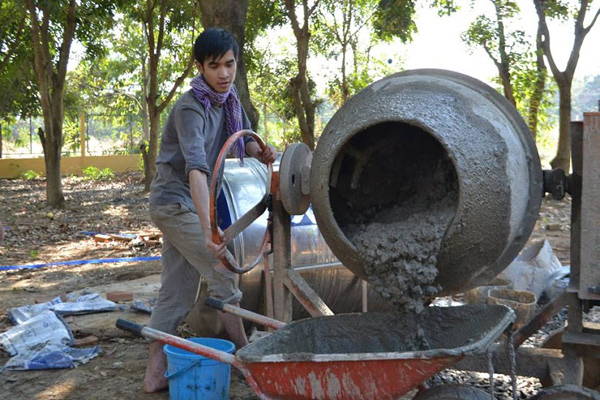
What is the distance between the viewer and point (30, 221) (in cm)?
1162

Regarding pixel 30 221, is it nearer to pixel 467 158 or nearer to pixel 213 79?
pixel 213 79

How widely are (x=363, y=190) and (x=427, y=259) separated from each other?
646mm

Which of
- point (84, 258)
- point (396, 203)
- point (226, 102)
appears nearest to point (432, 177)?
point (396, 203)

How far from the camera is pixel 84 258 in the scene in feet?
27.9

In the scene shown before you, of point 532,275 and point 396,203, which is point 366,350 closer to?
point 396,203

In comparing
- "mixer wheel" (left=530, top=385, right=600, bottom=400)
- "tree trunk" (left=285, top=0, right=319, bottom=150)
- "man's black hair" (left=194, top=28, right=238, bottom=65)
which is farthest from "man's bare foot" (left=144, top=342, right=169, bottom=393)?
"tree trunk" (left=285, top=0, right=319, bottom=150)

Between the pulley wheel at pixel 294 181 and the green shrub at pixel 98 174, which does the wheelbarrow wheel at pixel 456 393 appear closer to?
the pulley wheel at pixel 294 181

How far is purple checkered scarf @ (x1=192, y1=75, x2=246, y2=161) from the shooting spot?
11.7 feet

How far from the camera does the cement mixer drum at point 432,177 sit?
2.87m

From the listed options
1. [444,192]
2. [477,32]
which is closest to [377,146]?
[444,192]

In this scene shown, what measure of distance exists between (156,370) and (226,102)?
1549mm

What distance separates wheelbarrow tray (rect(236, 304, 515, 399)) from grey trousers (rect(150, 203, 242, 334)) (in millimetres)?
666

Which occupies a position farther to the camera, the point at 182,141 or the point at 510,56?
the point at 510,56

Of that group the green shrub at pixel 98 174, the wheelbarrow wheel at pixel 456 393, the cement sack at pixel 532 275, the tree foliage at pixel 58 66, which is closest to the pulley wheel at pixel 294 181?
the wheelbarrow wheel at pixel 456 393
